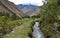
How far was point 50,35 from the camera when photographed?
30.5 metres

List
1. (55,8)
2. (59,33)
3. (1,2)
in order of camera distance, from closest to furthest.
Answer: (59,33) < (55,8) < (1,2)

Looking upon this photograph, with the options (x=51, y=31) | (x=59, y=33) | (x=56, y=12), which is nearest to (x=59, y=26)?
(x=59, y=33)

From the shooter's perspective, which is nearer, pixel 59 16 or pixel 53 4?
pixel 59 16

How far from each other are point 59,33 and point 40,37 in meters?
4.86

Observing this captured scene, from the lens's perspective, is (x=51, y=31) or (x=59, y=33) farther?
(x=51, y=31)

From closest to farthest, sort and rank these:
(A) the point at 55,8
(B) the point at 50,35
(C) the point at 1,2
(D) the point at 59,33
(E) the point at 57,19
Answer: (D) the point at 59,33
(B) the point at 50,35
(E) the point at 57,19
(A) the point at 55,8
(C) the point at 1,2

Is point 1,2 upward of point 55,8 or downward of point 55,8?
downward

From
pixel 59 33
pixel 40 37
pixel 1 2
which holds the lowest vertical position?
pixel 1 2

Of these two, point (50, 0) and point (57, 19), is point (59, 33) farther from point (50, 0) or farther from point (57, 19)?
point (50, 0)

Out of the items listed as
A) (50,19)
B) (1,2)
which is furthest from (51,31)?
(1,2)

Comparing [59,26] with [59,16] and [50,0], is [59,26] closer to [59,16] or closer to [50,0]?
[59,16]

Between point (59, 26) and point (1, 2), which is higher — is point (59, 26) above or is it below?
above

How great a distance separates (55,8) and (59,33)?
10.5 metres

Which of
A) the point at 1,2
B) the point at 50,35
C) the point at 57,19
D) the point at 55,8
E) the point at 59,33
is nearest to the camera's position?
the point at 59,33
